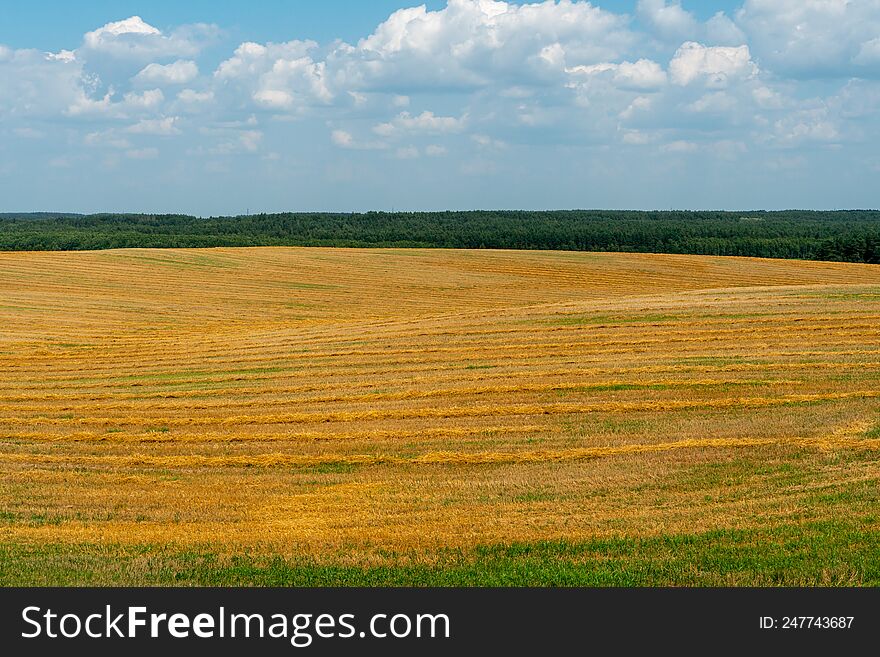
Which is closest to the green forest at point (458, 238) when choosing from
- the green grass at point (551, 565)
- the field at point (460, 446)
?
the field at point (460, 446)

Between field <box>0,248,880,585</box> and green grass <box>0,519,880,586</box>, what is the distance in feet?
0.14

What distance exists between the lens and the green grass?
32.3 ft

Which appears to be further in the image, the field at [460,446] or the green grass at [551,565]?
the field at [460,446]

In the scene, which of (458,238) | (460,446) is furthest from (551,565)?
(458,238)

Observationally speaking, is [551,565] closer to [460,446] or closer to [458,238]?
[460,446]

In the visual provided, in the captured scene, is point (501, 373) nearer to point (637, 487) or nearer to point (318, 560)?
point (637, 487)

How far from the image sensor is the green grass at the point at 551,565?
32.3ft

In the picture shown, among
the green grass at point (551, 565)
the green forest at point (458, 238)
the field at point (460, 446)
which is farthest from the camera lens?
the green forest at point (458, 238)

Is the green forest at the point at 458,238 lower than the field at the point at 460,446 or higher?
higher

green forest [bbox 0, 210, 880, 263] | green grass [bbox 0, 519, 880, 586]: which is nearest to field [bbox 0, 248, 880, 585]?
green grass [bbox 0, 519, 880, 586]

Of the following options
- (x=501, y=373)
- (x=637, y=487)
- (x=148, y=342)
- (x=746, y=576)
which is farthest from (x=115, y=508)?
(x=148, y=342)

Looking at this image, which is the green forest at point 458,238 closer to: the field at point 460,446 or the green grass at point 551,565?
the field at point 460,446

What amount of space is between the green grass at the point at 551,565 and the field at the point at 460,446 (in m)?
0.04

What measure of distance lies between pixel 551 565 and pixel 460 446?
21.7ft
